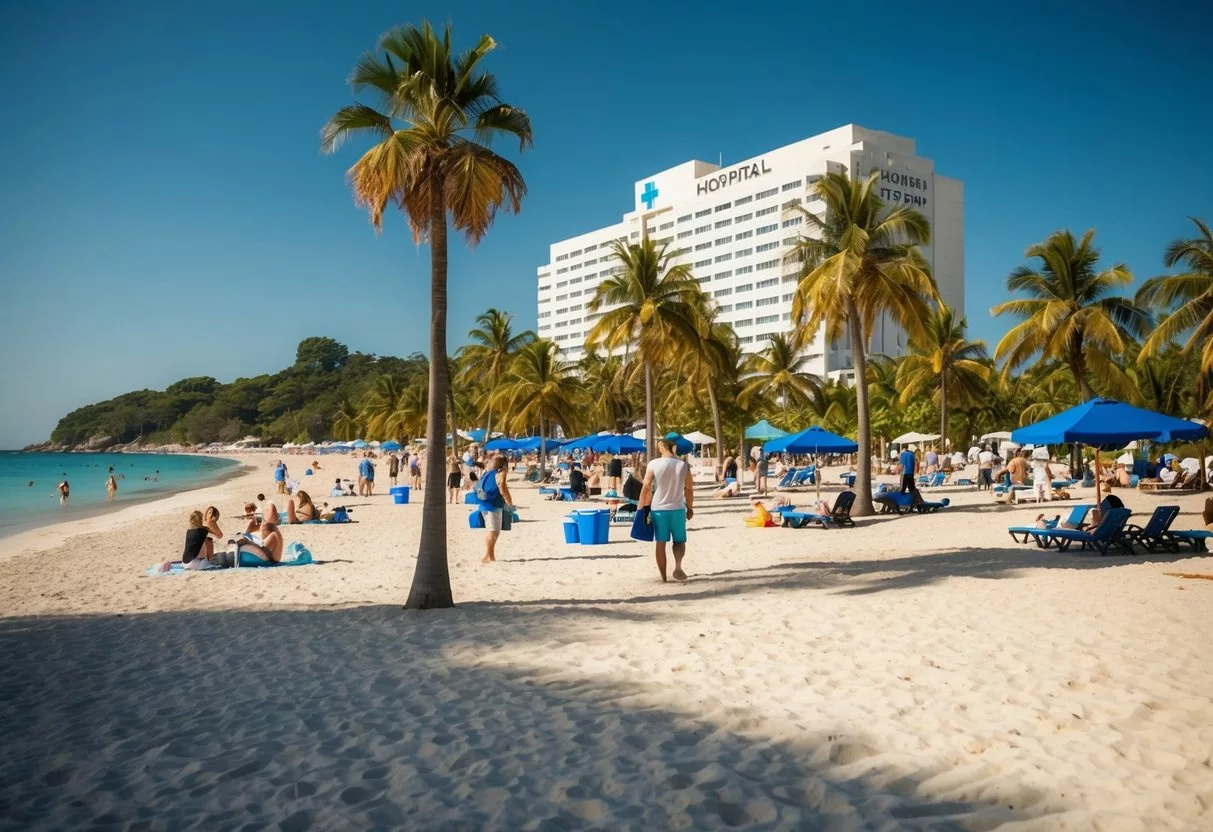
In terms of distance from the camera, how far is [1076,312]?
2286 centimetres

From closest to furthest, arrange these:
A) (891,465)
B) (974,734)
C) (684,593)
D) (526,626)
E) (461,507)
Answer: (974,734) → (526,626) → (684,593) → (461,507) → (891,465)

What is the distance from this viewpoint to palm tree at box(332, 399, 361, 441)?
111 m

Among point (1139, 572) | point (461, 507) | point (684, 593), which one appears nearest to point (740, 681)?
point (684, 593)

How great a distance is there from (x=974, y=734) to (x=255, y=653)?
17.3ft

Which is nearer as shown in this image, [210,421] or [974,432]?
[974,432]

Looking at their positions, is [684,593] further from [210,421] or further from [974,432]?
[210,421]

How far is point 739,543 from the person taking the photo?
13.4 meters

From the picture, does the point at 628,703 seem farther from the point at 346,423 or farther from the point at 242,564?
the point at 346,423

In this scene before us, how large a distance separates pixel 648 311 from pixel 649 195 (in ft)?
301

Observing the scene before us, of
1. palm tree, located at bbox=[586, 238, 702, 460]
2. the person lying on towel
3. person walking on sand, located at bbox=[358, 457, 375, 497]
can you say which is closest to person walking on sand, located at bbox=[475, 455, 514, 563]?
the person lying on towel

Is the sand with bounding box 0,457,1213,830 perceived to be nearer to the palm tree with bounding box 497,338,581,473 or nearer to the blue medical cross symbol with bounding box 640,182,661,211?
the palm tree with bounding box 497,338,581,473

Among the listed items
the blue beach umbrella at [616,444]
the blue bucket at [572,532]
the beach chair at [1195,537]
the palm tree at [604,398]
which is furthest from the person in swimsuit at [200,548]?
the palm tree at [604,398]

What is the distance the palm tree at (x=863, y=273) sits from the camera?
Result: 17047mm

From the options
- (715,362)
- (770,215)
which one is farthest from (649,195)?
(715,362)
